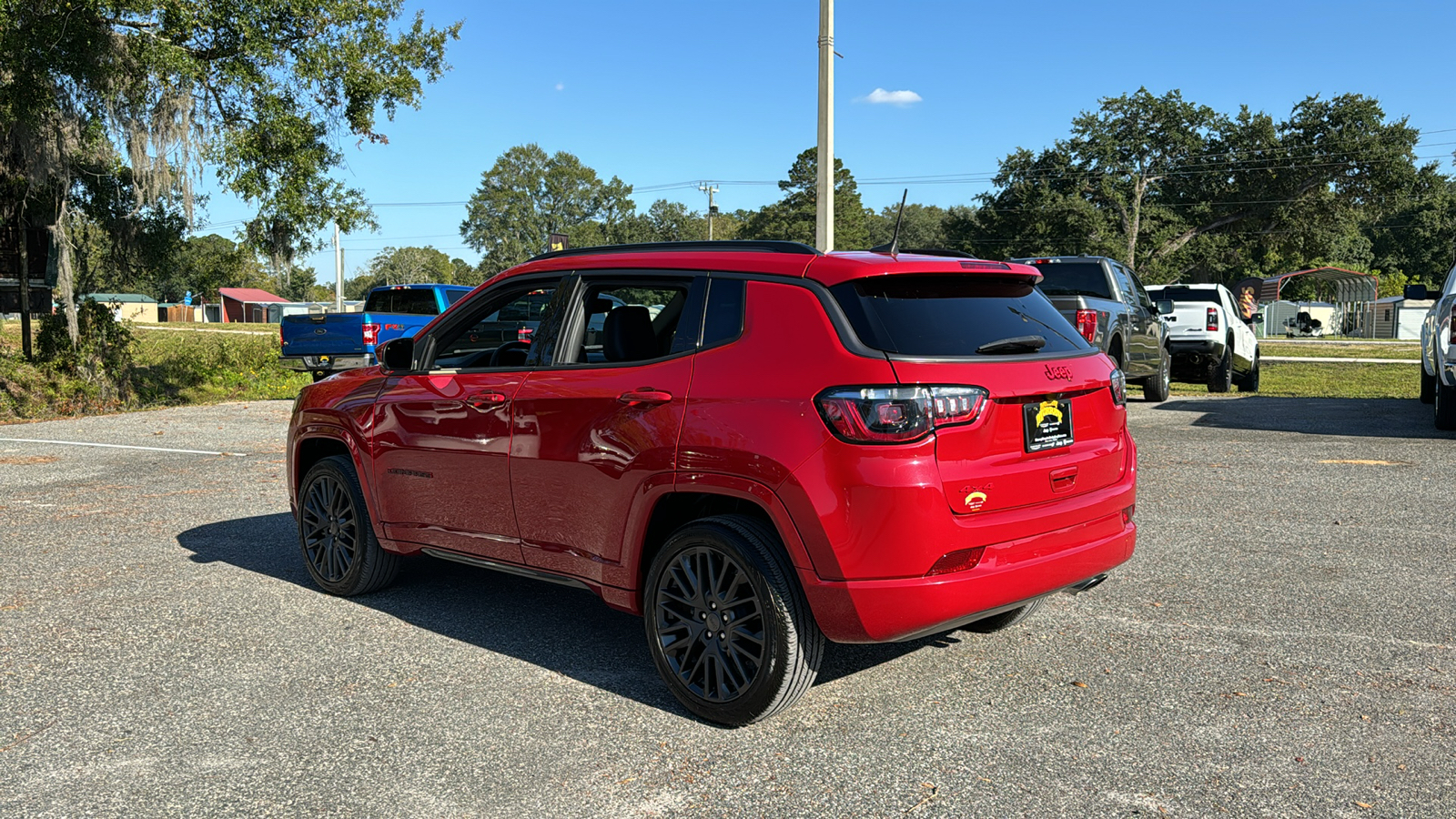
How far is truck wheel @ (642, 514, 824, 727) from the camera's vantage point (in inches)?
152

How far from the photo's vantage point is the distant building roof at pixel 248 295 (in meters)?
126

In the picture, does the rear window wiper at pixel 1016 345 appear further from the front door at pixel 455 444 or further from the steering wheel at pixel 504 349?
the steering wheel at pixel 504 349

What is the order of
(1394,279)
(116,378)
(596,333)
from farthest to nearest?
(1394,279) < (116,378) < (596,333)

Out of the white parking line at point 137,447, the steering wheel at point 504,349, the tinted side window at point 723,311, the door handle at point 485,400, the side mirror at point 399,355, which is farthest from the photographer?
the white parking line at point 137,447

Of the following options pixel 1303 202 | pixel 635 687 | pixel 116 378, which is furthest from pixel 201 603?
pixel 1303 202

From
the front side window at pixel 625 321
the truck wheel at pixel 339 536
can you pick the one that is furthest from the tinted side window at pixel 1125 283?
the truck wheel at pixel 339 536

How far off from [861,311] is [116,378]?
1992 cm

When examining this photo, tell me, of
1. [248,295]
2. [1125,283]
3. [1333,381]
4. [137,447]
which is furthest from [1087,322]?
[248,295]

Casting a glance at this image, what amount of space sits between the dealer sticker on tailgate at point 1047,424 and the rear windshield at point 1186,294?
1505 cm

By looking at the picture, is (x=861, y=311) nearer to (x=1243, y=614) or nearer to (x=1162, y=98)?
(x=1243, y=614)

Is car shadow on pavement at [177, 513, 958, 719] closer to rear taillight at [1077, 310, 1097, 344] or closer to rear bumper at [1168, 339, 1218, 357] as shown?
rear taillight at [1077, 310, 1097, 344]

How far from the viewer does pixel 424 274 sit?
12331cm

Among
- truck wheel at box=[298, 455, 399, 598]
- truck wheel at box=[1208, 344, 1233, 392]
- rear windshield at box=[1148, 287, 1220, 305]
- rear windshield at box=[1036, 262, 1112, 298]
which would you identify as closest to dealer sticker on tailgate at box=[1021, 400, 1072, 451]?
truck wheel at box=[298, 455, 399, 598]

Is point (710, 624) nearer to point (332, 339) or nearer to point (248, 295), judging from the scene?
point (332, 339)
